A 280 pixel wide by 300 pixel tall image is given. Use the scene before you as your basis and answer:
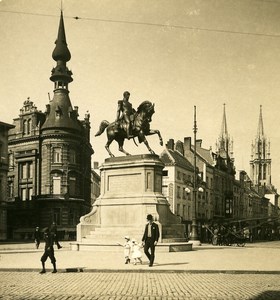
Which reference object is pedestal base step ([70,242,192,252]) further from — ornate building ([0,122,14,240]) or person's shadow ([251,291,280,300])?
ornate building ([0,122,14,240])

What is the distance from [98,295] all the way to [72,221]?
50053 millimetres

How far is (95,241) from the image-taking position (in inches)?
966

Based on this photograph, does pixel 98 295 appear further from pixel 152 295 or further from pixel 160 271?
pixel 160 271

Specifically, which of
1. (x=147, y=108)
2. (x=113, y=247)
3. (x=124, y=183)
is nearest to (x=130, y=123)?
(x=147, y=108)

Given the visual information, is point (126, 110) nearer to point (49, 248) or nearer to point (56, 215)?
point (49, 248)

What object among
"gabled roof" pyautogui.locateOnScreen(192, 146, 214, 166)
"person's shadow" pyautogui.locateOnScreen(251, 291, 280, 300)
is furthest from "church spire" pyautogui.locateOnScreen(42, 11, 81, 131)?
"person's shadow" pyautogui.locateOnScreen(251, 291, 280, 300)

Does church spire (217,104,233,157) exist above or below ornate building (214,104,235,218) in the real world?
above

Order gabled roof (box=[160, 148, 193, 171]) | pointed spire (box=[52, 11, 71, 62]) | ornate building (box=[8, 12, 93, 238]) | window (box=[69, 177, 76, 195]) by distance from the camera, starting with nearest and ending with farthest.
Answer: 1. ornate building (box=[8, 12, 93, 238])
2. window (box=[69, 177, 76, 195])
3. gabled roof (box=[160, 148, 193, 171])
4. pointed spire (box=[52, 11, 71, 62])

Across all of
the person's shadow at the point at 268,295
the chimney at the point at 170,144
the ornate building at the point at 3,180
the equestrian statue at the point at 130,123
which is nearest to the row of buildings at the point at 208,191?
the chimney at the point at 170,144

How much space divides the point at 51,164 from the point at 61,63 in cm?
1336

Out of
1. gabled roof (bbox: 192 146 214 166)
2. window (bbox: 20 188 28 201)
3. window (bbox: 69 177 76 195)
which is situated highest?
gabled roof (bbox: 192 146 214 166)

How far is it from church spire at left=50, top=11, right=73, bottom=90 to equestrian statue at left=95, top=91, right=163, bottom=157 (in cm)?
3819

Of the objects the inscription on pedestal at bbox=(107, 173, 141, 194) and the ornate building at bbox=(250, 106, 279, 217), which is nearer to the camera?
the inscription on pedestal at bbox=(107, 173, 141, 194)

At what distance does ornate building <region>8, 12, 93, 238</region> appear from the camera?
60.0m
